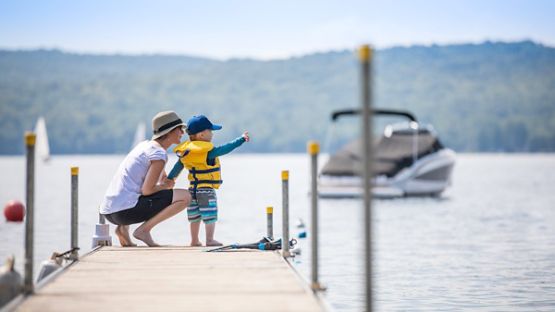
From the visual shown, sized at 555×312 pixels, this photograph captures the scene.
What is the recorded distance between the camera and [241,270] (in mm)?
9641

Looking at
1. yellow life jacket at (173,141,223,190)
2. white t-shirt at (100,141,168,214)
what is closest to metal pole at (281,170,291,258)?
yellow life jacket at (173,141,223,190)

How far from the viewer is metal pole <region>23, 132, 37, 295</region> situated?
7723mm

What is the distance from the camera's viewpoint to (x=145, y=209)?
11312 millimetres

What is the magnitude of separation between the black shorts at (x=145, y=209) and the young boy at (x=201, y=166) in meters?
0.27

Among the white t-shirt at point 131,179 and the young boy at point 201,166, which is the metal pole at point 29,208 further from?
the young boy at point 201,166

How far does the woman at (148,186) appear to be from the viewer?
1116 centimetres

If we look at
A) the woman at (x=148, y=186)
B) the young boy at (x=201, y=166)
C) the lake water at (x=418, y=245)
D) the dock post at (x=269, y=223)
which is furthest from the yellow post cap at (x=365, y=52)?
the dock post at (x=269, y=223)

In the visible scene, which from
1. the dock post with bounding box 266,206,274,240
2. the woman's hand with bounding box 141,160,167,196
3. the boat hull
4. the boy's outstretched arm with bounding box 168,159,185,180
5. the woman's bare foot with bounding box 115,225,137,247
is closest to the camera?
the woman's hand with bounding box 141,160,167,196

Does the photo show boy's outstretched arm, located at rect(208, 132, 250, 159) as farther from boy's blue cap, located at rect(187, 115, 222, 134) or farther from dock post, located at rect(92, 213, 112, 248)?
dock post, located at rect(92, 213, 112, 248)

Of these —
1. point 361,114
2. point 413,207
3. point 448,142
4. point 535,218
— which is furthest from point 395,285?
point 448,142

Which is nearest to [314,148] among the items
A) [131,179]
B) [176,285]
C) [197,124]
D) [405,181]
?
[176,285]

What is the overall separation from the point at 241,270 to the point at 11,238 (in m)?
17.4

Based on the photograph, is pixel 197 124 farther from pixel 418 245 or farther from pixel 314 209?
pixel 418 245

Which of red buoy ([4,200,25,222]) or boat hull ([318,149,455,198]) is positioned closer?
red buoy ([4,200,25,222])
